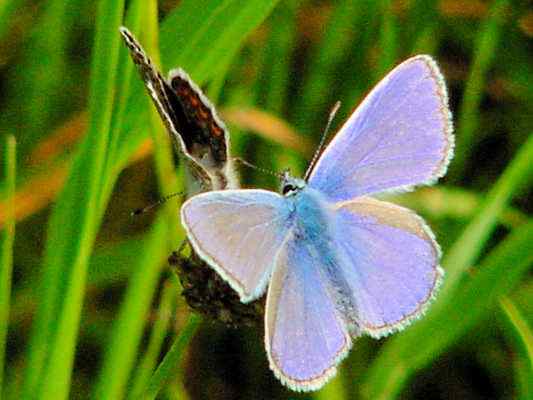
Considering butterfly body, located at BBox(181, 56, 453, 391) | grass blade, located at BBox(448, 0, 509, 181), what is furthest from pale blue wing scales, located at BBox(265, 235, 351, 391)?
grass blade, located at BBox(448, 0, 509, 181)

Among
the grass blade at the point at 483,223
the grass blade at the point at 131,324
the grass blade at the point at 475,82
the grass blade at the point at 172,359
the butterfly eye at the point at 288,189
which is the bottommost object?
the grass blade at the point at 475,82

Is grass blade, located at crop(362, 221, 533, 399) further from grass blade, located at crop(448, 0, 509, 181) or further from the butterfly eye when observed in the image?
grass blade, located at crop(448, 0, 509, 181)

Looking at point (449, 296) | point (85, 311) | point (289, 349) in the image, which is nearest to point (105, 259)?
point (85, 311)

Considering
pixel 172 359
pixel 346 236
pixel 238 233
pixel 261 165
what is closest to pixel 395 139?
pixel 346 236

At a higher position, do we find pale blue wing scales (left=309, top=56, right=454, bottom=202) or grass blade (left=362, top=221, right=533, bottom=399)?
pale blue wing scales (left=309, top=56, right=454, bottom=202)

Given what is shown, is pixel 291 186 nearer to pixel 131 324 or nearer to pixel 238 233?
pixel 238 233

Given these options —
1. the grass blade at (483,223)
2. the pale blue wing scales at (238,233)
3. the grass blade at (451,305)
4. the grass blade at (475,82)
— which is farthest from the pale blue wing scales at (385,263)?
the grass blade at (475,82)

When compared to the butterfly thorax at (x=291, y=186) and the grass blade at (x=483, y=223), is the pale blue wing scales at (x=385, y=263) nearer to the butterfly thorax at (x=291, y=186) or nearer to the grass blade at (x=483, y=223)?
the butterfly thorax at (x=291, y=186)

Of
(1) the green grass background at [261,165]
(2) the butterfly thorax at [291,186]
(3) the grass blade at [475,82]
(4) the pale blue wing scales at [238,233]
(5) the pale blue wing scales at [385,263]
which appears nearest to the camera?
(4) the pale blue wing scales at [238,233]
